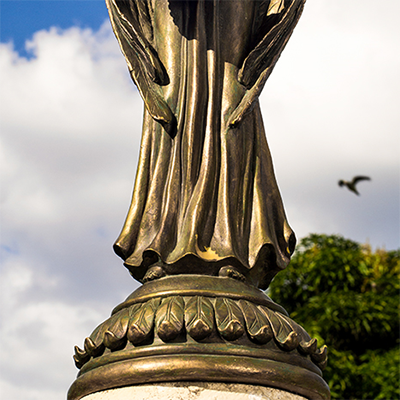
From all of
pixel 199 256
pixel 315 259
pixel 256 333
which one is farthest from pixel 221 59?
pixel 315 259

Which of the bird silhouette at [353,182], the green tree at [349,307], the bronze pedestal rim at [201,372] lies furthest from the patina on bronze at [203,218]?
the bird silhouette at [353,182]

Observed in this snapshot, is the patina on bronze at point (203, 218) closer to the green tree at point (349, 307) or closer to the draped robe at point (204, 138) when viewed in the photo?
the draped robe at point (204, 138)

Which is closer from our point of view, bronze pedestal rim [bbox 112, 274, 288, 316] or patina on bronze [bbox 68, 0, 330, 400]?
patina on bronze [bbox 68, 0, 330, 400]

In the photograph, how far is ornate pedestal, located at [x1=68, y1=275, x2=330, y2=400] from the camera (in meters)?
2.59

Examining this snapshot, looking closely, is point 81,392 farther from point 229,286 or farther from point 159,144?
point 159,144

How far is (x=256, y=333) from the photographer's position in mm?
2672

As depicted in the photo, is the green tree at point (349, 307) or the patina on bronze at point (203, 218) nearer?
the patina on bronze at point (203, 218)

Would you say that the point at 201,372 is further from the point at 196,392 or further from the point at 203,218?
the point at 203,218

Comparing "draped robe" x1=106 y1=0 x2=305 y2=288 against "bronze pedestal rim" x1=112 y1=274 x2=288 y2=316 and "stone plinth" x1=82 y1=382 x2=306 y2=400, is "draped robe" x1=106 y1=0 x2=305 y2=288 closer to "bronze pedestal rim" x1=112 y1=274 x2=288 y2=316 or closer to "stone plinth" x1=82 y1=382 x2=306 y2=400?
"bronze pedestal rim" x1=112 y1=274 x2=288 y2=316

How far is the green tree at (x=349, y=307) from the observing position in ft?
50.5

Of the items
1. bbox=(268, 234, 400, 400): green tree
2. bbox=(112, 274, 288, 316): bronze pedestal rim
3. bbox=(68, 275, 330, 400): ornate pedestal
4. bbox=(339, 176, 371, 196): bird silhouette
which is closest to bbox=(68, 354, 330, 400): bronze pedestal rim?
bbox=(68, 275, 330, 400): ornate pedestal

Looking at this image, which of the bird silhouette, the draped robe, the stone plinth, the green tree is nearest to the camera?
the stone plinth

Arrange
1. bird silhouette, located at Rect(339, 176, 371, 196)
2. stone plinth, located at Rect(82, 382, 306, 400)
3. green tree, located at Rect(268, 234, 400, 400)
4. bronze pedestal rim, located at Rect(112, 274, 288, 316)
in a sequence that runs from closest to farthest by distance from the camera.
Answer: stone plinth, located at Rect(82, 382, 306, 400) < bronze pedestal rim, located at Rect(112, 274, 288, 316) < green tree, located at Rect(268, 234, 400, 400) < bird silhouette, located at Rect(339, 176, 371, 196)

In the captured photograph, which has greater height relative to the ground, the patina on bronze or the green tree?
the green tree
